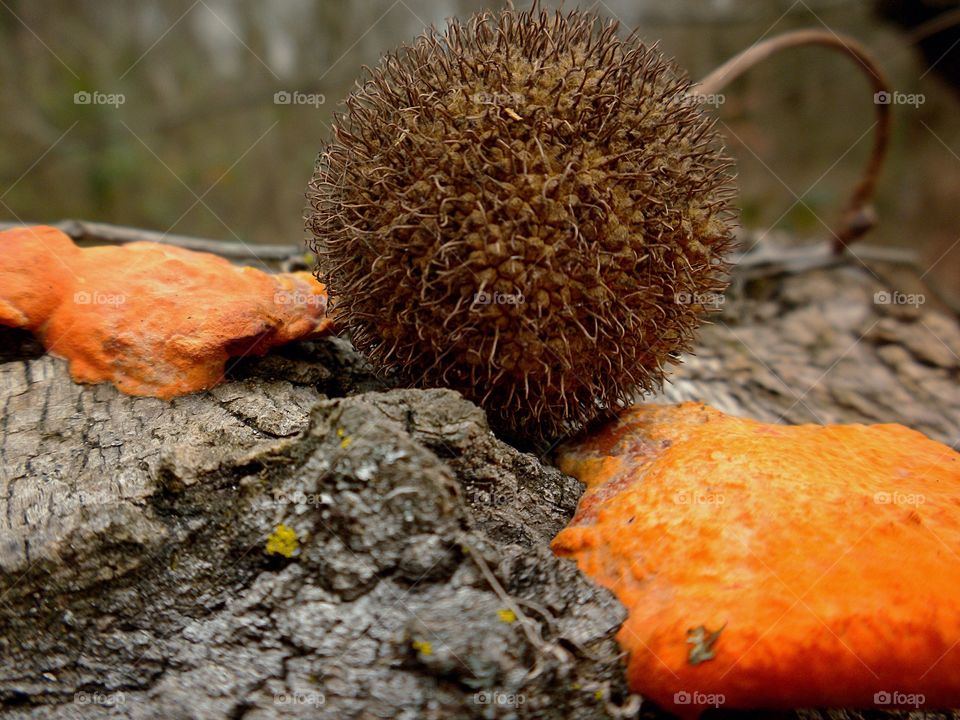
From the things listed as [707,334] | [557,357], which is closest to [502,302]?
[557,357]

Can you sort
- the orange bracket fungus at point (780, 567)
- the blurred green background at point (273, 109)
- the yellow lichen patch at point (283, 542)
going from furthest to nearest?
the blurred green background at point (273, 109), the yellow lichen patch at point (283, 542), the orange bracket fungus at point (780, 567)

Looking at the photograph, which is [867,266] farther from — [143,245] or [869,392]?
[143,245]

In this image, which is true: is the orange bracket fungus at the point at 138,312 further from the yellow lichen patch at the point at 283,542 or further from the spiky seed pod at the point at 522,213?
the yellow lichen patch at the point at 283,542

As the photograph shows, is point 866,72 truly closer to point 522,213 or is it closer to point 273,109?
point 522,213

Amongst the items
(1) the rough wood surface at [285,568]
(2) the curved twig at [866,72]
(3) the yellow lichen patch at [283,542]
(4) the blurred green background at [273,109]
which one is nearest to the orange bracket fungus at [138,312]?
(1) the rough wood surface at [285,568]

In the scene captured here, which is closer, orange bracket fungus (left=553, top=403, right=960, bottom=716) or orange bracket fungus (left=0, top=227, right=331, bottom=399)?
orange bracket fungus (left=553, top=403, right=960, bottom=716)

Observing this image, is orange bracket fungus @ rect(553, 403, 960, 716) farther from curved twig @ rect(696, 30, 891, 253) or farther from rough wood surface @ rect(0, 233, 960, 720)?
curved twig @ rect(696, 30, 891, 253)

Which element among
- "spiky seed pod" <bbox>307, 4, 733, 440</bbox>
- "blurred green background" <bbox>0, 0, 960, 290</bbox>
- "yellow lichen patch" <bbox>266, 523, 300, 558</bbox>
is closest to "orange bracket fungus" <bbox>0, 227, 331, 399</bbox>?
"spiky seed pod" <bbox>307, 4, 733, 440</bbox>
